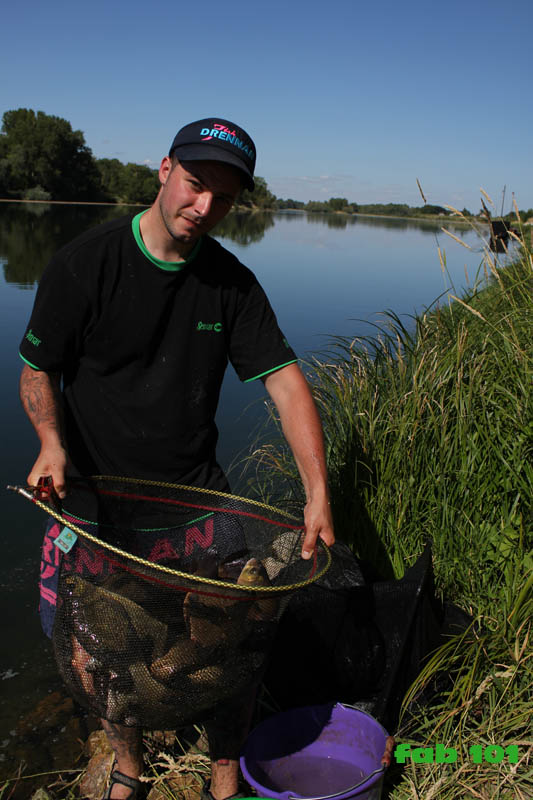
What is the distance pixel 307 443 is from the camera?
2186mm

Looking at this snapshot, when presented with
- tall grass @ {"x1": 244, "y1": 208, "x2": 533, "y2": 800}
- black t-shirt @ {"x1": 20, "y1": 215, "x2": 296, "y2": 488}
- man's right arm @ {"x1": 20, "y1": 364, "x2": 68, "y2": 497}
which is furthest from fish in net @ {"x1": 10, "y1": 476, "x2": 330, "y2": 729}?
tall grass @ {"x1": 244, "y1": 208, "x2": 533, "y2": 800}

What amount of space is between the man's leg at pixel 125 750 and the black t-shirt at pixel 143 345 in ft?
2.65

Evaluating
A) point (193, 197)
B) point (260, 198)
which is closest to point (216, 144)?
point (193, 197)

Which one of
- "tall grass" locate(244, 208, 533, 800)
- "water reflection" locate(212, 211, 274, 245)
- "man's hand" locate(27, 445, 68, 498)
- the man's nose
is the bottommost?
"tall grass" locate(244, 208, 533, 800)

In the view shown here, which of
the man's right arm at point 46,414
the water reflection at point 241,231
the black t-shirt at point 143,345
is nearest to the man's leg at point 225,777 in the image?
the black t-shirt at point 143,345

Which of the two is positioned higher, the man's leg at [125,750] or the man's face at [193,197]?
the man's face at [193,197]

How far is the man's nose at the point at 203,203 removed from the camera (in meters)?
2.06

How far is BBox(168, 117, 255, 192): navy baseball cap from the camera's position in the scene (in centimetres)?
204

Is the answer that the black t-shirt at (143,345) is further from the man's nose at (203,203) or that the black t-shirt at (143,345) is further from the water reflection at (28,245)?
the water reflection at (28,245)

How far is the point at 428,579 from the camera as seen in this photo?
2361mm

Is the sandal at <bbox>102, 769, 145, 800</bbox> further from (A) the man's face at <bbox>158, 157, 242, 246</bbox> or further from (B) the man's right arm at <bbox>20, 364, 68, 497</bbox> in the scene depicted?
(A) the man's face at <bbox>158, 157, 242, 246</bbox>

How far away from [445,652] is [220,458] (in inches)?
159

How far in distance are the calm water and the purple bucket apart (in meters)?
1.59

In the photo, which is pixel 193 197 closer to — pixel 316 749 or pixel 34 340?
pixel 34 340
